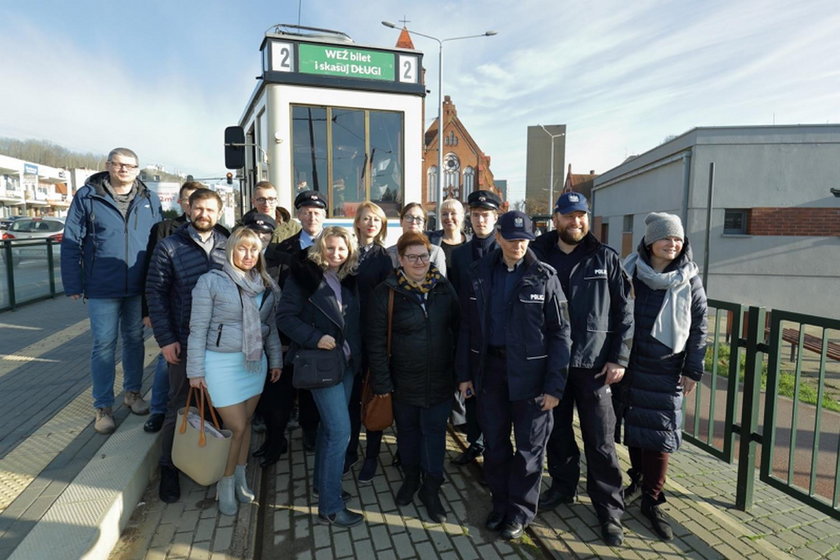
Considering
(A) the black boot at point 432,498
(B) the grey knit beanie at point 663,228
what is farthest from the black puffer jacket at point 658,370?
(A) the black boot at point 432,498

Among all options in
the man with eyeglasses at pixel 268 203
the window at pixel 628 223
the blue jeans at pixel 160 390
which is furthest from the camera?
the window at pixel 628 223

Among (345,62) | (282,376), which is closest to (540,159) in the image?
(345,62)

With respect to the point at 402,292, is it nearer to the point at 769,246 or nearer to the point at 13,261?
Result: the point at 13,261

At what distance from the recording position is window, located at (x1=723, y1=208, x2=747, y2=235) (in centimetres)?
1192

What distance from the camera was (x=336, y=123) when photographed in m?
5.43

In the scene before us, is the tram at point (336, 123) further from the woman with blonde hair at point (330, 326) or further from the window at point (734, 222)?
the window at point (734, 222)

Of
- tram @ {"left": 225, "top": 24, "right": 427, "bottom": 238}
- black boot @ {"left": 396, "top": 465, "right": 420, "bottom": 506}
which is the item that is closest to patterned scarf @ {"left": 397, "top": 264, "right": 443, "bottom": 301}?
black boot @ {"left": 396, "top": 465, "right": 420, "bottom": 506}

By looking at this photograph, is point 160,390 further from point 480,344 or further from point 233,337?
point 480,344

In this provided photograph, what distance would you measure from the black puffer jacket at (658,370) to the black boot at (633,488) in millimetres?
541

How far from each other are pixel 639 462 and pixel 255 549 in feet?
8.12

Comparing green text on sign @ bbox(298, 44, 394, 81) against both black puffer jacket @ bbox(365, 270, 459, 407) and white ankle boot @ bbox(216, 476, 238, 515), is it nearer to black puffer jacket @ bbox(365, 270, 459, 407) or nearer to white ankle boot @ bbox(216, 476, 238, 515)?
black puffer jacket @ bbox(365, 270, 459, 407)

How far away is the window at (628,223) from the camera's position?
16439 mm

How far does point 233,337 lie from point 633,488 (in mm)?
2749

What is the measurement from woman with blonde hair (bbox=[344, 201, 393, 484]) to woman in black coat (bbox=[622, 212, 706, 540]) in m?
1.63
